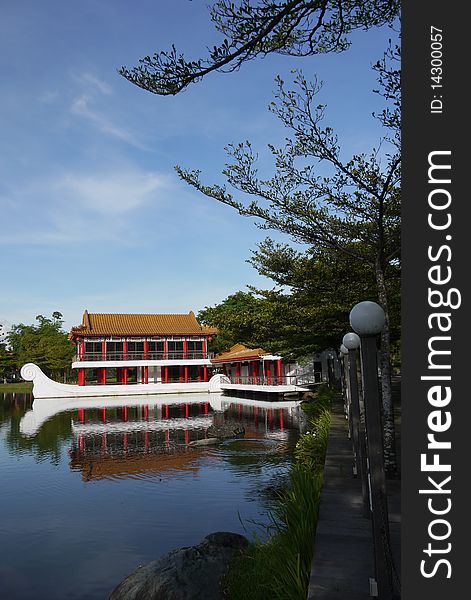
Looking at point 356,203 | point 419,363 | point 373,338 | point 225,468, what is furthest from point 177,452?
point 419,363

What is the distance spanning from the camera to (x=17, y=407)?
107ft

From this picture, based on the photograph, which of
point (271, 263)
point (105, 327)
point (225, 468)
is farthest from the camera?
point (105, 327)

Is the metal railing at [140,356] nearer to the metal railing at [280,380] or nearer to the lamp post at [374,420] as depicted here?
the metal railing at [280,380]

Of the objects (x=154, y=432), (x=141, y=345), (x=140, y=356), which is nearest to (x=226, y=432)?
(x=154, y=432)

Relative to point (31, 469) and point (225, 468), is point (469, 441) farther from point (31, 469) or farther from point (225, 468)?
point (31, 469)

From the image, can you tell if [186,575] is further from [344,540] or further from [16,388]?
[16,388]

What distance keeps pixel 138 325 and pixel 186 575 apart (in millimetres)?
38393

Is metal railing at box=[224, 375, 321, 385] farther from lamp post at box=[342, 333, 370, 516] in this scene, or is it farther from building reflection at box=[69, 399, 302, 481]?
lamp post at box=[342, 333, 370, 516]

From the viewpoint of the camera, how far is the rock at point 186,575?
5.16 meters

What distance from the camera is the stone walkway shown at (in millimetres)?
3387

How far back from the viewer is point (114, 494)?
10.9m

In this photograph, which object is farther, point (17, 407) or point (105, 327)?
point (105, 327)

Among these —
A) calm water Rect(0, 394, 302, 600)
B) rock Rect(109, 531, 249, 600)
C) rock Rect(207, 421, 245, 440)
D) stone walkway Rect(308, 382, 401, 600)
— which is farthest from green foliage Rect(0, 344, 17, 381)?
stone walkway Rect(308, 382, 401, 600)

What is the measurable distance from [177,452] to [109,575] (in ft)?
27.9
